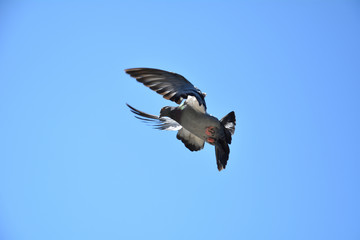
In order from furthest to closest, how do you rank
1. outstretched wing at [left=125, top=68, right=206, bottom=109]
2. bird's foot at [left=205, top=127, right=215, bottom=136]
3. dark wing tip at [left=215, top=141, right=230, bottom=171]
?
dark wing tip at [left=215, top=141, right=230, bottom=171], bird's foot at [left=205, top=127, right=215, bottom=136], outstretched wing at [left=125, top=68, right=206, bottom=109]

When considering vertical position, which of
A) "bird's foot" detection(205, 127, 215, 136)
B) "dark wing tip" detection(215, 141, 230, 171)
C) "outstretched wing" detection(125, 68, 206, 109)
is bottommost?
"dark wing tip" detection(215, 141, 230, 171)

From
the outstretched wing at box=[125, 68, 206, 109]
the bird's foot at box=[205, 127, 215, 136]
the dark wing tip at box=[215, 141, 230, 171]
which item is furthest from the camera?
the dark wing tip at box=[215, 141, 230, 171]

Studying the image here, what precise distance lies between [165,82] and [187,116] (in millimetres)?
1206

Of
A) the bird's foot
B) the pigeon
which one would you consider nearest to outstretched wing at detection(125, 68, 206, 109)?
the pigeon

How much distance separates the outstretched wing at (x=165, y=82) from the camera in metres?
7.49

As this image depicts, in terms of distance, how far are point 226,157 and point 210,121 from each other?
1066mm

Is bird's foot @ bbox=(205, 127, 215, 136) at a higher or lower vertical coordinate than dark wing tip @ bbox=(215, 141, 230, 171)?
higher

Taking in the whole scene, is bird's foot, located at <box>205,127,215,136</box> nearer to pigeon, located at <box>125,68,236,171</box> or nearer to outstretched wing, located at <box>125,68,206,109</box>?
pigeon, located at <box>125,68,236,171</box>

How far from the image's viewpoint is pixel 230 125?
927 centimetres

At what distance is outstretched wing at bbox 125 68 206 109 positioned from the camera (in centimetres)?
749

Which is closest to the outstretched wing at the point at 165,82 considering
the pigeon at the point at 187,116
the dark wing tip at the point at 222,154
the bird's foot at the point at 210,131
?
the pigeon at the point at 187,116

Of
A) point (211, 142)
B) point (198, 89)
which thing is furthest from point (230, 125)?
point (198, 89)

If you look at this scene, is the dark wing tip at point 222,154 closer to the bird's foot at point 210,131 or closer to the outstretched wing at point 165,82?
the bird's foot at point 210,131

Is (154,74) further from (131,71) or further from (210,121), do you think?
(210,121)
